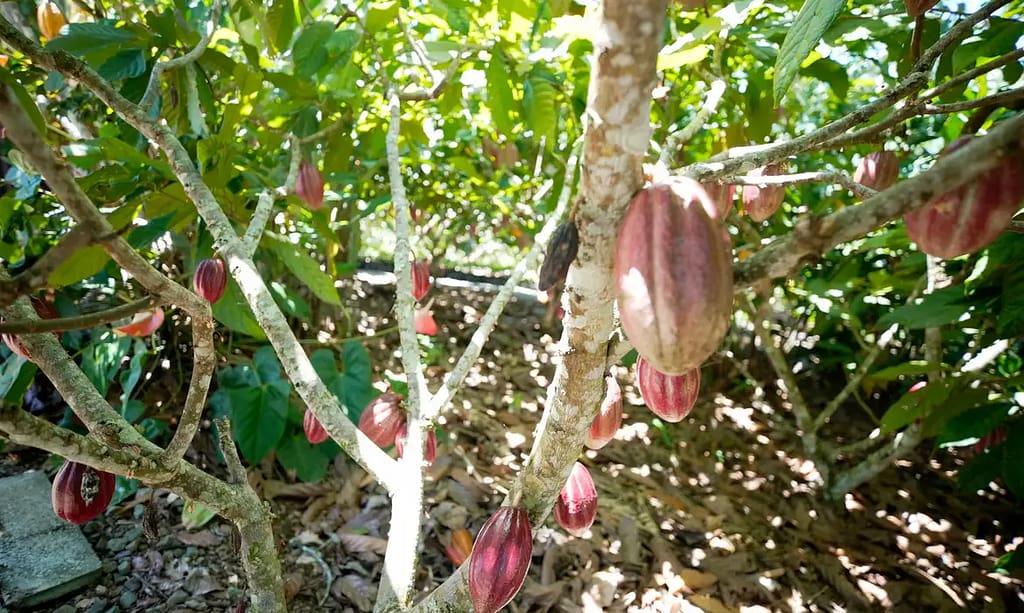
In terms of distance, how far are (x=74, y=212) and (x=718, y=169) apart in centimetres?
58

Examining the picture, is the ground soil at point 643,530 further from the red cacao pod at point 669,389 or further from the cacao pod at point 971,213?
the cacao pod at point 971,213

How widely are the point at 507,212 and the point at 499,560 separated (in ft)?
6.81

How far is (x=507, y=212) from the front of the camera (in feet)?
8.87

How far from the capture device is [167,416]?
5.77 feet

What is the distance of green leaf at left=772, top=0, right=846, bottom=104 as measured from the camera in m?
0.65

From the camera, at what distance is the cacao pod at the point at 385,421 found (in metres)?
1.16

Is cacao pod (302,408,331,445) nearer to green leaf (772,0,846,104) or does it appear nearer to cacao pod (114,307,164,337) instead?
cacao pod (114,307,164,337)

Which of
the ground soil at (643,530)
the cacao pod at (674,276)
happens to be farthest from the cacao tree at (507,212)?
the ground soil at (643,530)

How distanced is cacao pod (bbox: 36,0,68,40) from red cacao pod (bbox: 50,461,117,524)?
4.74ft

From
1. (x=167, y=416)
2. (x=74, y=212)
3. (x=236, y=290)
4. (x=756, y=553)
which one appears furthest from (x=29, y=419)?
(x=756, y=553)

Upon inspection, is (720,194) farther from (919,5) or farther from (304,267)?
(304,267)

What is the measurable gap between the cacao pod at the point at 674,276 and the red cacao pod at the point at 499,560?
372mm

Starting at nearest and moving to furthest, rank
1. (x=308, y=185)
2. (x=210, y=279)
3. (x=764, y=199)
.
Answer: (x=764, y=199) < (x=210, y=279) < (x=308, y=185)

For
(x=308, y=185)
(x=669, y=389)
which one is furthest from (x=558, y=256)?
(x=308, y=185)
